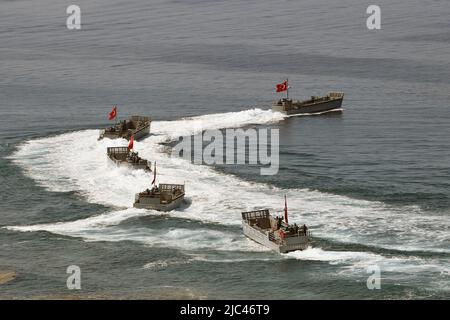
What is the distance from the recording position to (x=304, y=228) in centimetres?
11306

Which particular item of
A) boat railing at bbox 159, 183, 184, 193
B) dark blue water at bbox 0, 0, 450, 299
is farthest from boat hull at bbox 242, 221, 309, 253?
boat railing at bbox 159, 183, 184, 193

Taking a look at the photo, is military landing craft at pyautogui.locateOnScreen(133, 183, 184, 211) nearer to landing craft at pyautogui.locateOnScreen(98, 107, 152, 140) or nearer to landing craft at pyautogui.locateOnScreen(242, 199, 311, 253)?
landing craft at pyautogui.locateOnScreen(242, 199, 311, 253)

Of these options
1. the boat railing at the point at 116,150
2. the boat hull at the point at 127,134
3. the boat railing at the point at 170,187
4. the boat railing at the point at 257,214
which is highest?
the boat hull at the point at 127,134

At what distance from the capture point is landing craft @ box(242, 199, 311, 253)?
112 meters

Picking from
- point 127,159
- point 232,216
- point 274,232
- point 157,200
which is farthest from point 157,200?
point 127,159

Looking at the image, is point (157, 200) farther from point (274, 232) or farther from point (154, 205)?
point (274, 232)

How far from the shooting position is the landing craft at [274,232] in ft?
368

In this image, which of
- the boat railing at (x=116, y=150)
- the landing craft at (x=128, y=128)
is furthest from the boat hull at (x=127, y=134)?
the boat railing at (x=116, y=150)

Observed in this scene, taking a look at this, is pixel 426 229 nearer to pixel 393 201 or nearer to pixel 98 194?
pixel 393 201

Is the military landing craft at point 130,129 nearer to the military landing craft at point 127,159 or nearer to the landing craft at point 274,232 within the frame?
the military landing craft at point 127,159

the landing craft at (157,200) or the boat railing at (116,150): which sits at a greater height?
the boat railing at (116,150)

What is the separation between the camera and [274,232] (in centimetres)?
11450
